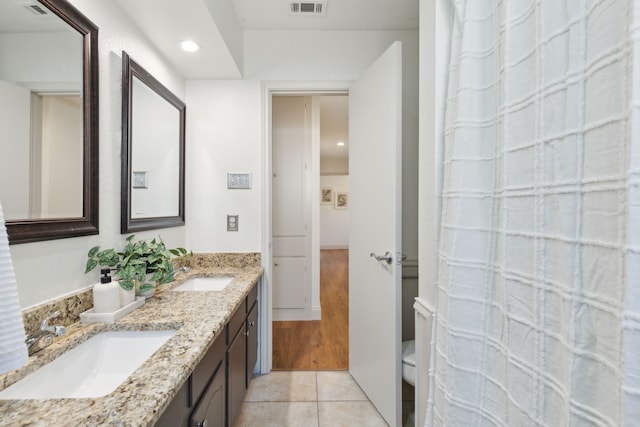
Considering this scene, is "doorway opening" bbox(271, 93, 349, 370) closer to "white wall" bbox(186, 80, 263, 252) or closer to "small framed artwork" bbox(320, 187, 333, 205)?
"white wall" bbox(186, 80, 263, 252)

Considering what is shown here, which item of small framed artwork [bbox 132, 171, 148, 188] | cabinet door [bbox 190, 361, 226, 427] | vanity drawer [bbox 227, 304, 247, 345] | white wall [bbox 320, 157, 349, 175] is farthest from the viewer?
white wall [bbox 320, 157, 349, 175]

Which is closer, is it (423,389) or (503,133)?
(503,133)

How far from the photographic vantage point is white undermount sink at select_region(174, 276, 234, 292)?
1.76 m

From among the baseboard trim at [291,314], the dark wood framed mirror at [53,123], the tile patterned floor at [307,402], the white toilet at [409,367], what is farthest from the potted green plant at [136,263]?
the baseboard trim at [291,314]

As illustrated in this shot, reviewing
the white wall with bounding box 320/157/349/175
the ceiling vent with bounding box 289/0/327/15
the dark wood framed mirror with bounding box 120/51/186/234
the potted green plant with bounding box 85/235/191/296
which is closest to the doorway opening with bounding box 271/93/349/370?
the ceiling vent with bounding box 289/0/327/15

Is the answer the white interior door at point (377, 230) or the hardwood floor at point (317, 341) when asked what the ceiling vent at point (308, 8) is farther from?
the hardwood floor at point (317, 341)

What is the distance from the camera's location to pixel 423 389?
3.97ft

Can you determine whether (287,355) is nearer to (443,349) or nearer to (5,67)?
(443,349)

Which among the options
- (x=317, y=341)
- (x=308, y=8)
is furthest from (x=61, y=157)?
(x=317, y=341)

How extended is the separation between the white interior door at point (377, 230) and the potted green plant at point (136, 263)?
113cm

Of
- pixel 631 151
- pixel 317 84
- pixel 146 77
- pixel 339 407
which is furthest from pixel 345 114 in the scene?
pixel 631 151

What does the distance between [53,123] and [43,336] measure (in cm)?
68

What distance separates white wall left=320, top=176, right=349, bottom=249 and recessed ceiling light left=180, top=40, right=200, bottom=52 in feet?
22.0

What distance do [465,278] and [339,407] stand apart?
142 centimetres
